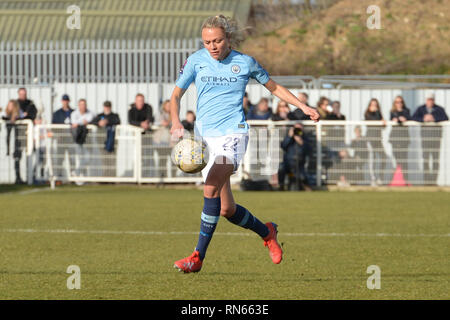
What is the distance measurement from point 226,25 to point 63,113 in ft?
44.5

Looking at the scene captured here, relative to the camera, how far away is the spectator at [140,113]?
21.3 m

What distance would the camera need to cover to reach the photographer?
67.1ft

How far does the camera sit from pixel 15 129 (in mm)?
21719

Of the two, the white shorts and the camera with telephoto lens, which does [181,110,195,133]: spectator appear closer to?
the camera with telephoto lens

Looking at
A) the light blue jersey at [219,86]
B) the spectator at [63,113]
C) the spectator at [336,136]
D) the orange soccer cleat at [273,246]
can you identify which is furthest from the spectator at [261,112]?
the light blue jersey at [219,86]

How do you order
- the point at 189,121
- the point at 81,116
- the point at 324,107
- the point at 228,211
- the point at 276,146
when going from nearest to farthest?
the point at 228,211
the point at 276,146
the point at 324,107
the point at 189,121
the point at 81,116

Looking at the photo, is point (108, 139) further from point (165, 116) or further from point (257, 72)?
point (257, 72)

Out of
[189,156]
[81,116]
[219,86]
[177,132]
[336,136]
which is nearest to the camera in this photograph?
[177,132]

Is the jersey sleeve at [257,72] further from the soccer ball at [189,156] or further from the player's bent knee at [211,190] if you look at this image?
the player's bent knee at [211,190]

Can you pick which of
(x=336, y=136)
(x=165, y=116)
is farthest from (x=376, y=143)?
(x=165, y=116)

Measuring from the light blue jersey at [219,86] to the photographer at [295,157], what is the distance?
37.5 ft

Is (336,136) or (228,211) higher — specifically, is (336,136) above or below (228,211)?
above
